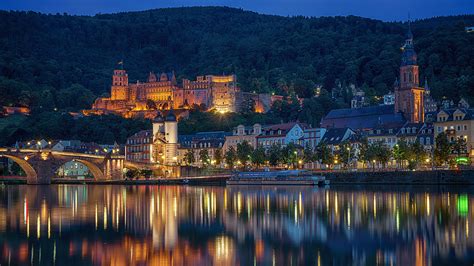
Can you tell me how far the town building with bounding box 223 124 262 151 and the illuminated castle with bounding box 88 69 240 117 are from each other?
4184cm

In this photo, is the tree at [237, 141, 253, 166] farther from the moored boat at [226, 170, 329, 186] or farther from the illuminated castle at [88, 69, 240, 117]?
the illuminated castle at [88, 69, 240, 117]

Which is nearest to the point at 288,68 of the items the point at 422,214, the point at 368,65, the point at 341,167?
the point at 368,65

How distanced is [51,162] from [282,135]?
99.6 ft

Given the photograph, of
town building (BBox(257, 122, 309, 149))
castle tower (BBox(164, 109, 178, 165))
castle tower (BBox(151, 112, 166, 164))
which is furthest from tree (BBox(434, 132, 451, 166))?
castle tower (BBox(151, 112, 166, 164))

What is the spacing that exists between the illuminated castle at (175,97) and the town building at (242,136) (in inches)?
1647

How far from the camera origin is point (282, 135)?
10400 centimetres

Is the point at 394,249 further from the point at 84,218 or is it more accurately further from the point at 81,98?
the point at 81,98

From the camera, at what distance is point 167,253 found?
29.2 metres

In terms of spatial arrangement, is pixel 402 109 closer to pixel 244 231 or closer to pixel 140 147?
pixel 140 147

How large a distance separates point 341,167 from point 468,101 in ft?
159

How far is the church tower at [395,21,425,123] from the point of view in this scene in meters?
116

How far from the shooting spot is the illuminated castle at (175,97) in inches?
6009

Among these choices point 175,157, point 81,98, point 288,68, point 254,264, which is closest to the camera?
point 254,264

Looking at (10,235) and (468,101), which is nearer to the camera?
(10,235)
